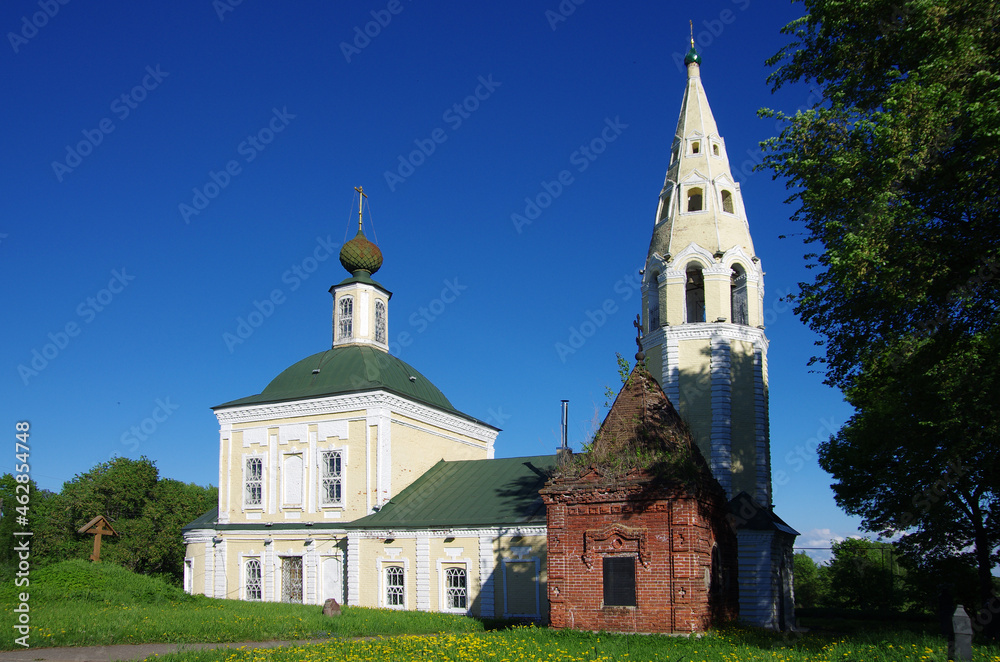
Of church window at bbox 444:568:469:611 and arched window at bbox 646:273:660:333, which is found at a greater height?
arched window at bbox 646:273:660:333

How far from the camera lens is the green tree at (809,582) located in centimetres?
Answer: 5094

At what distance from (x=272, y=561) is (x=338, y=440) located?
4.68 meters

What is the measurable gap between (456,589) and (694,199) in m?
14.4

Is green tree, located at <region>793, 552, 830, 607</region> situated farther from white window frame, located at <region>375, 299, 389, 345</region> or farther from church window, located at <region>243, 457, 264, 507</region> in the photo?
church window, located at <region>243, 457, 264, 507</region>

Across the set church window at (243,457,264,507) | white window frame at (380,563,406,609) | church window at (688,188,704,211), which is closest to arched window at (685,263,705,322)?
church window at (688,188,704,211)

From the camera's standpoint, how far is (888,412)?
18.8 m

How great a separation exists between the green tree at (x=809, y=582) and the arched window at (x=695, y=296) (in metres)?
24.9

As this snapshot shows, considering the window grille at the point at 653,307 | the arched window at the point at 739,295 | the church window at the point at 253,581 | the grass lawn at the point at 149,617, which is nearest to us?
the grass lawn at the point at 149,617

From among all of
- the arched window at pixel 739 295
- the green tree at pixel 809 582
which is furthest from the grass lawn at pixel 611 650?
the green tree at pixel 809 582

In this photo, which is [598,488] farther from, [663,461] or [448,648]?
[448,648]

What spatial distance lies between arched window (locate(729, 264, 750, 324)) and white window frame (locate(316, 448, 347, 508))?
13.9 meters

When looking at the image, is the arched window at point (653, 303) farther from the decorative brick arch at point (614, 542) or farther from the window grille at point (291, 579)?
the window grille at point (291, 579)

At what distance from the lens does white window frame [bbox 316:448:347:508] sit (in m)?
27.6

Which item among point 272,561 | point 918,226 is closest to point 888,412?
point 918,226
